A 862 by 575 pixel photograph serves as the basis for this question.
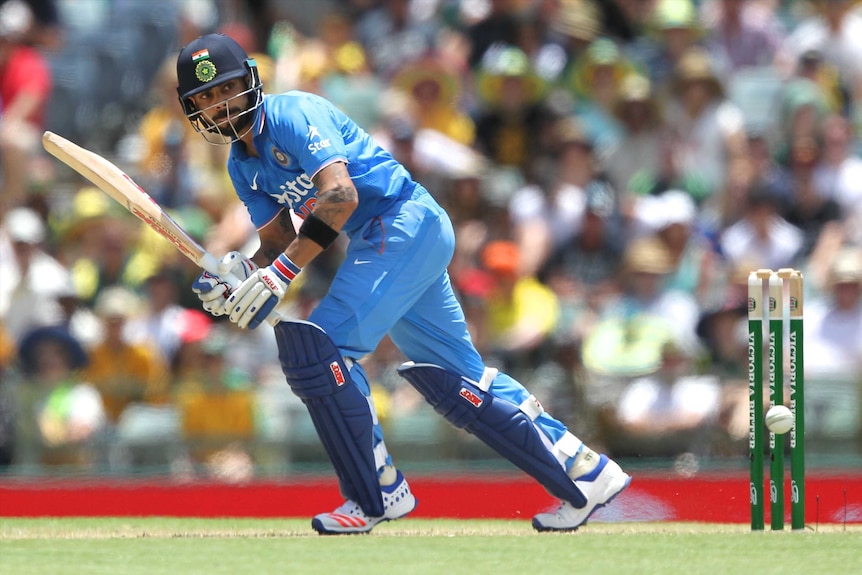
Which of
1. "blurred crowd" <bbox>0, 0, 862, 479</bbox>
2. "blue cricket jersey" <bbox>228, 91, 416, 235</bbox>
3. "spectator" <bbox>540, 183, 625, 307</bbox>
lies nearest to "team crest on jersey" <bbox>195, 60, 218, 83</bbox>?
"blue cricket jersey" <bbox>228, 91, 416, 235</bbox>

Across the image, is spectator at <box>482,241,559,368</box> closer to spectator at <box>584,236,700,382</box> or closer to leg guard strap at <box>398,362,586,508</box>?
spectator at <box>584,236,700,382</box>

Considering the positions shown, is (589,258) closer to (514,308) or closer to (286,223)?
(514,308)

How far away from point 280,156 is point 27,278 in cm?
415

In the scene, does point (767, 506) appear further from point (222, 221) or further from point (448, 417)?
point (222, 221)

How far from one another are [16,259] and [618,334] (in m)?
3.52

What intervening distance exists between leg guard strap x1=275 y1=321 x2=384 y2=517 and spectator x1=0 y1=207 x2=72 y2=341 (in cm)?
375

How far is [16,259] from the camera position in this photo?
9.08 m

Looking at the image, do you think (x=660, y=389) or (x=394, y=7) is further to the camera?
(x=394, y=7)

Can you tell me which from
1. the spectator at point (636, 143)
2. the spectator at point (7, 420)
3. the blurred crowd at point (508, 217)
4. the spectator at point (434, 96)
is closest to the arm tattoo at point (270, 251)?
the blurred crowd at point (508, 217)

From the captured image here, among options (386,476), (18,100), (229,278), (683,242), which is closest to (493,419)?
(386,476)

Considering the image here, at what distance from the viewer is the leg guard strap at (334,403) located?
5.06 m

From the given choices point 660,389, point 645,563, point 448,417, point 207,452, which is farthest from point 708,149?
point 645,563

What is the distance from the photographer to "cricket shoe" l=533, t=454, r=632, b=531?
5539 millimetres

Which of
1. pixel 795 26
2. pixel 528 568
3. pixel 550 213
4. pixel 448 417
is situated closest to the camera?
pixel 528 568
